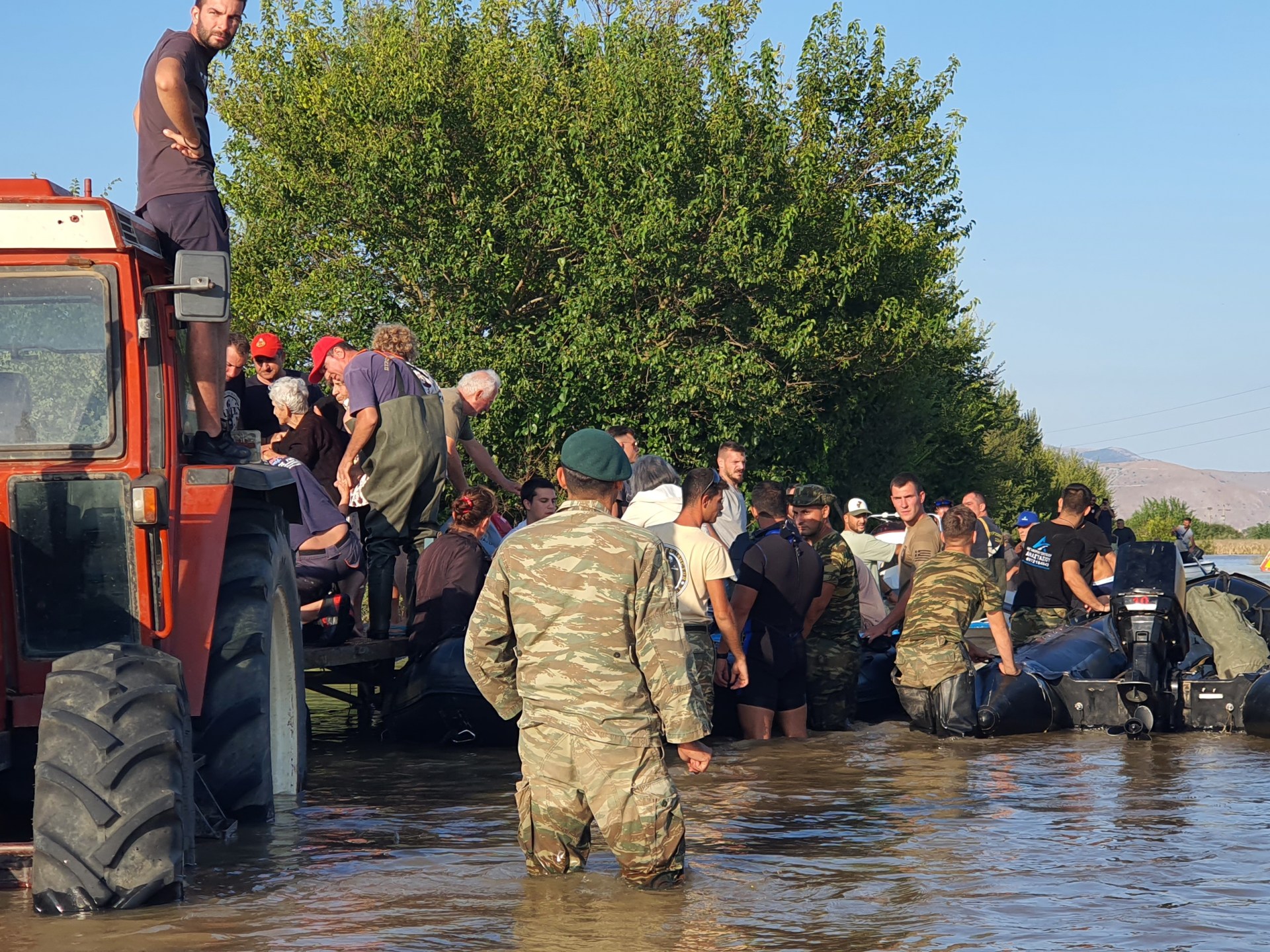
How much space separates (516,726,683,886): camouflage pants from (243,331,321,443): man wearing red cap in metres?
5.16

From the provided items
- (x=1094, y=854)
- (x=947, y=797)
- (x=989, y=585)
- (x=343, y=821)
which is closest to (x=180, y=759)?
(x=343, y=821)

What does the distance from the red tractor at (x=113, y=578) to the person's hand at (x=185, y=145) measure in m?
0.42

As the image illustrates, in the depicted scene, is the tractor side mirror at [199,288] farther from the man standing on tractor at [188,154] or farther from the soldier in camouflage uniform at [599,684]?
the soldier in camouflage uniform at [599,684]

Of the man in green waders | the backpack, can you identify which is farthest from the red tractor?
the backpack

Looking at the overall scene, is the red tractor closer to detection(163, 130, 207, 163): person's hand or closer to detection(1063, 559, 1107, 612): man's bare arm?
detection(163, 130, 207, 163): person's hand

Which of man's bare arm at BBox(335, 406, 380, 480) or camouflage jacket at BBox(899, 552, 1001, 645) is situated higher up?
man's bare arm at BBox(335, 406, 380, 480)

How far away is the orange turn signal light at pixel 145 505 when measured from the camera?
5906mm

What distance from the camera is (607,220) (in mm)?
29922

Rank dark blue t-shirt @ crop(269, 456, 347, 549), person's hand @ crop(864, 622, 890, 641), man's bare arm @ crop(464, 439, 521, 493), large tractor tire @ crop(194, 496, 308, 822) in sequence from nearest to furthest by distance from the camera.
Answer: large tractor tire @ crop(194, 496, 308, 822) < dark blue t-shirt @ crop(269, 456, 347, 549) < man's bare arm @ crop(464, 439, 521, 493) < person's hand @ crop(864, 622, 890, 641)

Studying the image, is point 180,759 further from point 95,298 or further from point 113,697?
point 95,298

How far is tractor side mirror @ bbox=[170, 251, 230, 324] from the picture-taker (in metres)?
5.79

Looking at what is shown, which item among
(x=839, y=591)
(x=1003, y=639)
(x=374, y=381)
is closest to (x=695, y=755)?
(x=374, y=381)

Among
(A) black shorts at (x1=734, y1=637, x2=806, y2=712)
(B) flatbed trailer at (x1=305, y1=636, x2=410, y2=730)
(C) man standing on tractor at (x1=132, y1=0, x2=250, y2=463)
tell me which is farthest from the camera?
(A) black shorts at (x1=734, y1=637, x2=806, y2=712)

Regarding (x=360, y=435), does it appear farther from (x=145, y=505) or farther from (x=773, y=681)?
(x=145, y=505)
